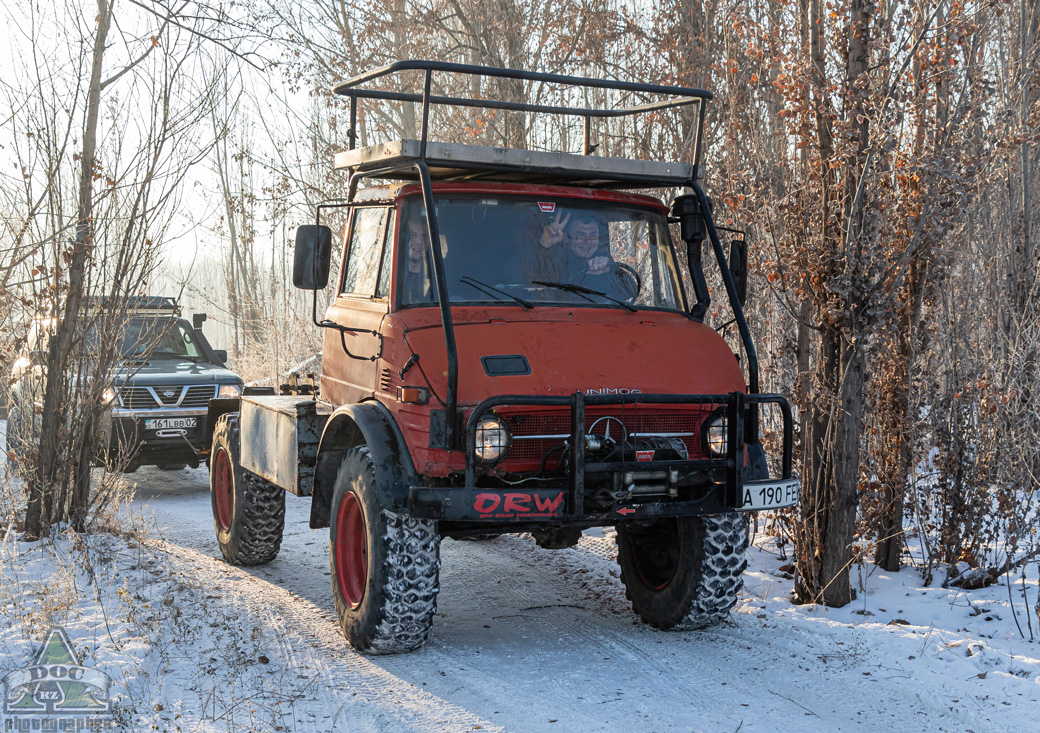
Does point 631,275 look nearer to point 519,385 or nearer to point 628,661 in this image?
point 519,385

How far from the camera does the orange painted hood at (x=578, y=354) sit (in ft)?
16.7

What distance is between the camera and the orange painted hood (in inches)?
200

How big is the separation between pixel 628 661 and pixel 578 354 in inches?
66.4

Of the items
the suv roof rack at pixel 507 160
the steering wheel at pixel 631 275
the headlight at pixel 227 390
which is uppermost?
the suv roof rack at pixel 507 160

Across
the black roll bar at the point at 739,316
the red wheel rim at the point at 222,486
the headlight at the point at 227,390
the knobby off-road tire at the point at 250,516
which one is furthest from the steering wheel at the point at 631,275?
the headlight at the point at 227,390

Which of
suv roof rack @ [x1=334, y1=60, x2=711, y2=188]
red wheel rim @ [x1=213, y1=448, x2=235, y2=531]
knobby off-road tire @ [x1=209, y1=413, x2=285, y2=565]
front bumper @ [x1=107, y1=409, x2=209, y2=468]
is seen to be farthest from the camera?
Answer: front bumper @ [x1=107, y1=409, x2=209, y2=468]

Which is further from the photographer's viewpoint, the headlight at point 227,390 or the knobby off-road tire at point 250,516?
the headlight at point 227,390

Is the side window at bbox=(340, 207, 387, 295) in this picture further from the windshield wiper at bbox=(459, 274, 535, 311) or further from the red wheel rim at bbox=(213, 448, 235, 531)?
the red wheel rim at bbox=(213, 448, 235, 531)

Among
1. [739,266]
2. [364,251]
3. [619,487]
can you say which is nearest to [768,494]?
[619,487]

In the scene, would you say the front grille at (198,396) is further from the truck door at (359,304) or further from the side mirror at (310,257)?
the side mirror at (310,257)

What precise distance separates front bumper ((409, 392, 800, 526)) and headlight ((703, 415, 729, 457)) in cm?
6

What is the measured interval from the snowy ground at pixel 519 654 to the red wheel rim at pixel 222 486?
18.6 inches

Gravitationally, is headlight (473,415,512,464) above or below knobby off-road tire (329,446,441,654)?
above

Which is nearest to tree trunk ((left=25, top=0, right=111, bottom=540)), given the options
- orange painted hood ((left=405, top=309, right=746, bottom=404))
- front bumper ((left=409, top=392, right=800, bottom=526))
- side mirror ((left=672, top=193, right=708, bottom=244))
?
orange painted hood ((left=405, top=309, right=746, bottom=404))
